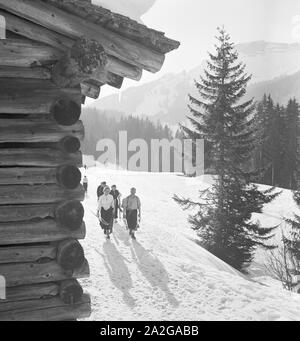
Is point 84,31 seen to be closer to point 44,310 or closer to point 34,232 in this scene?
point 34,232

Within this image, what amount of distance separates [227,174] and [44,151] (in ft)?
64.1

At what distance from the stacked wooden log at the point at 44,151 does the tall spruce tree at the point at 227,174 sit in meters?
18.0

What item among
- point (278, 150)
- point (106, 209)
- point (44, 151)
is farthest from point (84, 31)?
point (278, 150)

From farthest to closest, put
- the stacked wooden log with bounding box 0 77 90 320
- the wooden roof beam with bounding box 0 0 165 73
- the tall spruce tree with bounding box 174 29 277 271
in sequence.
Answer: the tall spruce tree with bounding box 174 29 277 271
the stacked wooden log with bounding box 0 77 90 320
the wooden roof beam with bounding box 0 0 165 73

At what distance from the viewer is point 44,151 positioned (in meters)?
5.99

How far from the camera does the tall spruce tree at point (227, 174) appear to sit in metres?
23.6

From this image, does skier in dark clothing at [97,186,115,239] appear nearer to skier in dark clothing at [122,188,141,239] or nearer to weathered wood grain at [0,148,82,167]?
skier in dark clothing at [122,188,141,239]

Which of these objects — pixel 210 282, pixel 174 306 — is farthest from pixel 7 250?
pixel 210 282

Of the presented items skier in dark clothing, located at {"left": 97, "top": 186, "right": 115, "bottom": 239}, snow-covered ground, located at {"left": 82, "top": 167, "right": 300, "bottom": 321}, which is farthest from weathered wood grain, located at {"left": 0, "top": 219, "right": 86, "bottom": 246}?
skier in dark clothing, located at {"left": 97, "top": 186, "right": 115, "bottom": 239}

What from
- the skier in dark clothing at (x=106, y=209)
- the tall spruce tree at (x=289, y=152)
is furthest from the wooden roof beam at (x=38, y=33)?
the tall spruce tree at (x=289, y=152)

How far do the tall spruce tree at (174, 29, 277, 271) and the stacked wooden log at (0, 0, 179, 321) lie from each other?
58.9 ft

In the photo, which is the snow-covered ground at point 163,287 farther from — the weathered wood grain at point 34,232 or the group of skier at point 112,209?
the weathered wood grain at point 34,232

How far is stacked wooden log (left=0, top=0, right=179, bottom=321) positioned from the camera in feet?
18.8
